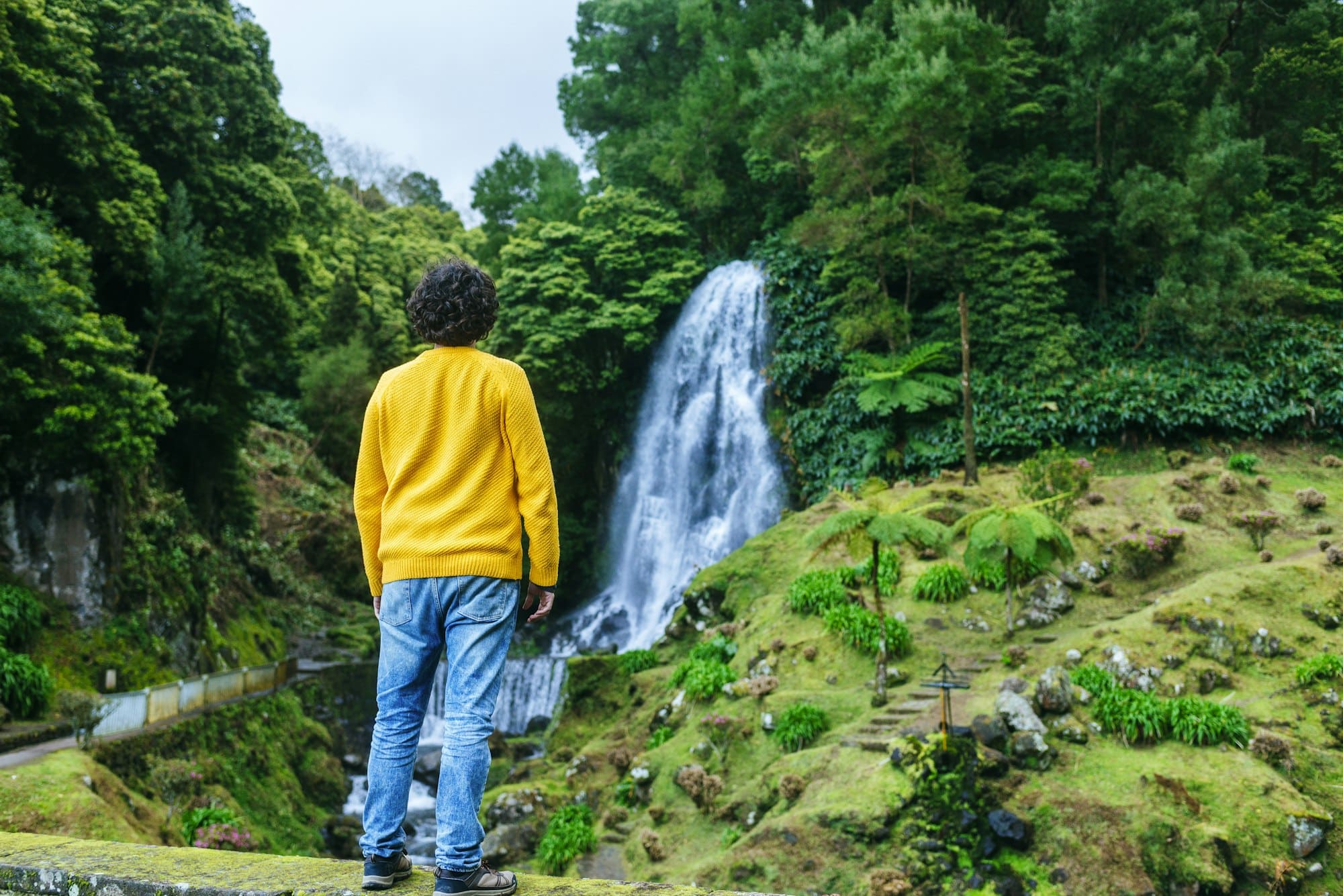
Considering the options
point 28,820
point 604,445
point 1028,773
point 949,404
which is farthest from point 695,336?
point 28,820

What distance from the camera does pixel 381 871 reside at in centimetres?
247

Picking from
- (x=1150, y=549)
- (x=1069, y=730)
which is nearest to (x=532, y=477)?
(x=1069, y=730)

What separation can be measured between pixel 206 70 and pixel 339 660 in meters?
13.8

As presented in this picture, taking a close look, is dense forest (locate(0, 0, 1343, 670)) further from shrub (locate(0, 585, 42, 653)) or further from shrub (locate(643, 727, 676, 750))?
shrub (locate(643, 727, 676, 750))

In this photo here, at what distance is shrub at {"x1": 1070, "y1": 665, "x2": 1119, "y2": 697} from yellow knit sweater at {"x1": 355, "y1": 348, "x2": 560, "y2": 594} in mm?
8418

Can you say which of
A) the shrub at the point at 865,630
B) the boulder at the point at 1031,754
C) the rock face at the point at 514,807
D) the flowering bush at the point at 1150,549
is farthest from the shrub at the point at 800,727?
the flowering bush at the point at 1150,549

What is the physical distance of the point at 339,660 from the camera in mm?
21312

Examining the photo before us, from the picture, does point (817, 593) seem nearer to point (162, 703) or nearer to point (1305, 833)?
point (1305, 833)

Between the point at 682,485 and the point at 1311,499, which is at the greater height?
the point at 682,485

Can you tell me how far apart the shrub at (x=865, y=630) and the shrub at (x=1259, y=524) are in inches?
213

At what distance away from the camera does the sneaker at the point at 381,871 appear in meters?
2.42

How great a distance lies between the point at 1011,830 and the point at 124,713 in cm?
1088

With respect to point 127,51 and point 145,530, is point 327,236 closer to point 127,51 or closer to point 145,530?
point 127,51

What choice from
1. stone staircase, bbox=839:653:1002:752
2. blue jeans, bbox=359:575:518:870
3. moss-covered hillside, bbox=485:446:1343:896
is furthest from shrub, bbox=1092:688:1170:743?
blue jeans, bbox=359:575:518:870
